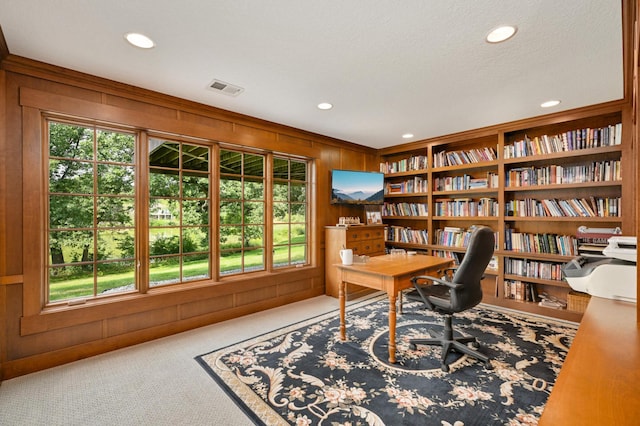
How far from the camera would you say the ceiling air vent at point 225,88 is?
8.93ft

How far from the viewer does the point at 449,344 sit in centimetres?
250

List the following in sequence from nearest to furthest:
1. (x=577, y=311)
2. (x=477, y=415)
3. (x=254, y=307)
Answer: (x=477, y=415) → (x=577, y=311) → (x=254, y=307)

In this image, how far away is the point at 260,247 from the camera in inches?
153

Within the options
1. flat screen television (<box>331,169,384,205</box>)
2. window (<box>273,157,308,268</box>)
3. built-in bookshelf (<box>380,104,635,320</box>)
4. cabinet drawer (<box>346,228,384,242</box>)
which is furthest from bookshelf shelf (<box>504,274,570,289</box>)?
window (<box>273,157,308,268</box>)

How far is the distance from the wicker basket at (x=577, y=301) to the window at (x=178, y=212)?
425 centimetres

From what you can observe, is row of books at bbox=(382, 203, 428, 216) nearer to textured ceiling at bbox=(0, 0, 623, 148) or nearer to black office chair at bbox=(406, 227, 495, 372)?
textured ceiling at bbox=(0, 0, 623, 148)

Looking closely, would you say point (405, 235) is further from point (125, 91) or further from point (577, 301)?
point (125, 91)

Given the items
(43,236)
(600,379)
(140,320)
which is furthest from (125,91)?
(600,379)

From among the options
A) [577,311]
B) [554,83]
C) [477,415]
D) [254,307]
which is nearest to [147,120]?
[254,307]

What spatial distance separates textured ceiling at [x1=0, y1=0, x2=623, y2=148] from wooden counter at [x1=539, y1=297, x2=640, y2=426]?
1.79 meters

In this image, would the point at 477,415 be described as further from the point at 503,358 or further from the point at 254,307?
the point at 254,307

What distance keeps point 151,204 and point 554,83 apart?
414cm

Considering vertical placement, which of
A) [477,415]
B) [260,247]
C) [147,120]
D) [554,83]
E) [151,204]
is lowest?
[477,415]

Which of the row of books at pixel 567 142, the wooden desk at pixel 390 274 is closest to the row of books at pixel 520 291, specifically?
the wooden desk at pixel 390 274
